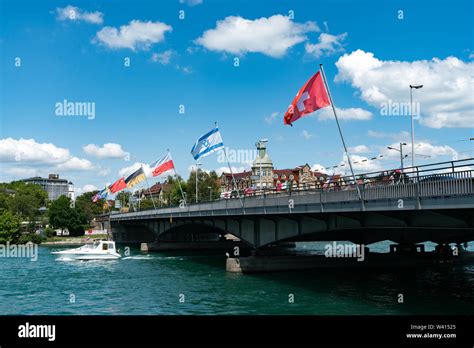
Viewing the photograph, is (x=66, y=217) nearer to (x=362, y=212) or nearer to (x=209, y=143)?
(x=209, y=143)

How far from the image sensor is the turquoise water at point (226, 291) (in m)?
36.4

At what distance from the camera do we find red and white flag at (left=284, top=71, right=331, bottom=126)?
3550 cm

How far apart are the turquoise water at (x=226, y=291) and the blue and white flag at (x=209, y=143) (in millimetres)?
12928

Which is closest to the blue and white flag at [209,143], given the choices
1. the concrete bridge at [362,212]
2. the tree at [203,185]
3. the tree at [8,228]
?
the concrete bridge at [362,212]

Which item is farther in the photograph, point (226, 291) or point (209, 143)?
point (209, 143)

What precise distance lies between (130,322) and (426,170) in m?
20.0

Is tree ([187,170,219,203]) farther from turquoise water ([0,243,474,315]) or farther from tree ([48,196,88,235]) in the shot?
turquoise water ([0,243,474,315])

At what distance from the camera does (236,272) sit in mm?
56031

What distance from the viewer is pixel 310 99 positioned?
3591 centimetres

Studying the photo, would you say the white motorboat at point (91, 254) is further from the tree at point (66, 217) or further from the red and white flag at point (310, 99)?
the tree at point (66, 217)

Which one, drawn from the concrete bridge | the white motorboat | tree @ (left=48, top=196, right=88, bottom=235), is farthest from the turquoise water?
tree @ (left=48, top=196, right=88, bottom=235)

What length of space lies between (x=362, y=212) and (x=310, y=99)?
852 cm

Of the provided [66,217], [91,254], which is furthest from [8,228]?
[91,254]

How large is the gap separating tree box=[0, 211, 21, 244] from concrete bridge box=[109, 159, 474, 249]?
49920 millimetres
